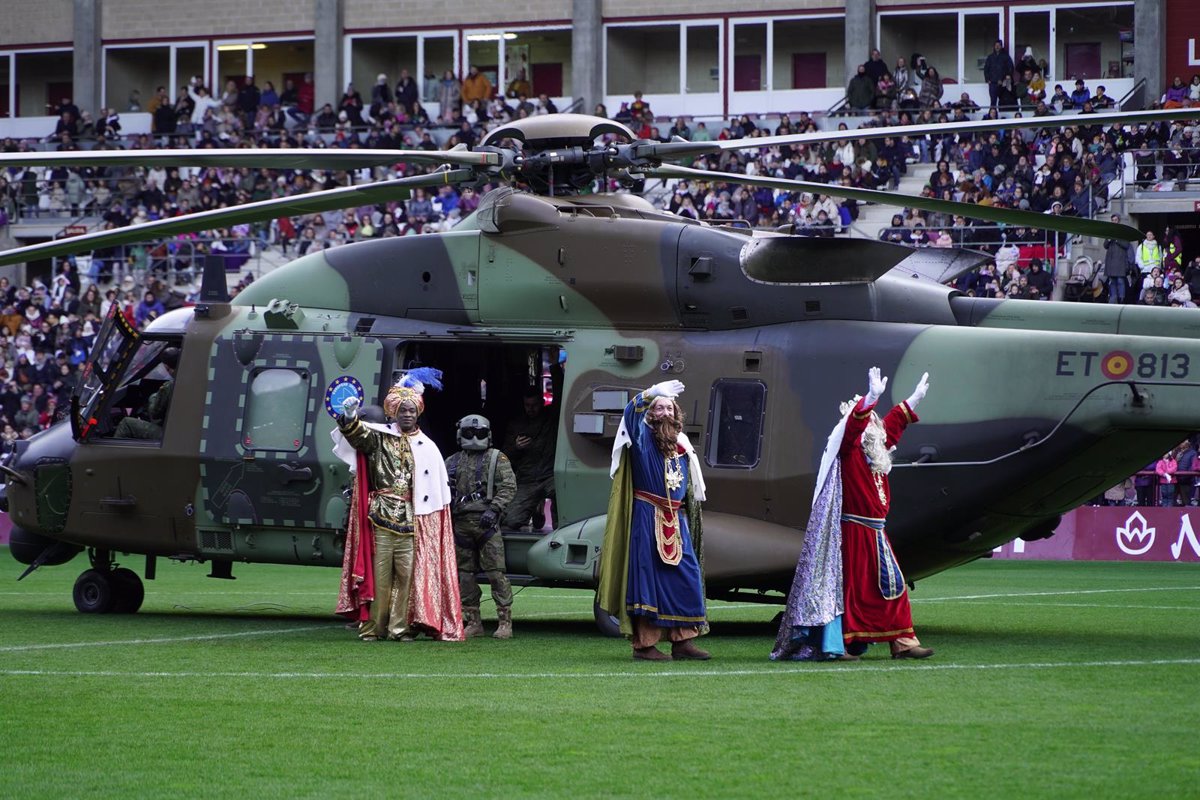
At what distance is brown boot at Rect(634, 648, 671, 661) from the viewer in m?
12.4

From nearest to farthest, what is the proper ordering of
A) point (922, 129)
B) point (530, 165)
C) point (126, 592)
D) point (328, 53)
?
1. point (922, 129)
2. point (530, 165)
3. point (126, 592)
4. point (328, 53)

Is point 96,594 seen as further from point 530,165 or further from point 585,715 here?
point 585,715

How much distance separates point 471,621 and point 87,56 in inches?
1327

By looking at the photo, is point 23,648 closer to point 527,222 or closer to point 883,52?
point 527,222

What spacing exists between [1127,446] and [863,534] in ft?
8.96

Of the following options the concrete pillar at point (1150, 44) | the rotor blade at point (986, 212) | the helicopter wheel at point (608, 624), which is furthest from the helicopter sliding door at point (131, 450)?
the concrete pillar at point (1150, 44)

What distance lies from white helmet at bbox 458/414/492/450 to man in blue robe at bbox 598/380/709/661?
7.38 ft

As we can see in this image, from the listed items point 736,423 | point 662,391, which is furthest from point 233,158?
point 736,423

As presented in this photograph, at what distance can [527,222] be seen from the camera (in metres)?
15.4

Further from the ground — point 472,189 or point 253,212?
point 472,189

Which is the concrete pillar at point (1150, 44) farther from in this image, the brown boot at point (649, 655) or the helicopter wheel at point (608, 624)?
the brown boot at point (649, 655)

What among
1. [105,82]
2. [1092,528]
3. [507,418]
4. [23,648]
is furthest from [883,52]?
[23,648]

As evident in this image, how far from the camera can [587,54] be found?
40.7m

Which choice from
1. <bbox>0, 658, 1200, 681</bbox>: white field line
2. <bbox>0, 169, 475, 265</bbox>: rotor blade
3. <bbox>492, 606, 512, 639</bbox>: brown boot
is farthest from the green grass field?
<bbox>0, 169, 475, 265</bbox>: rotor blade
